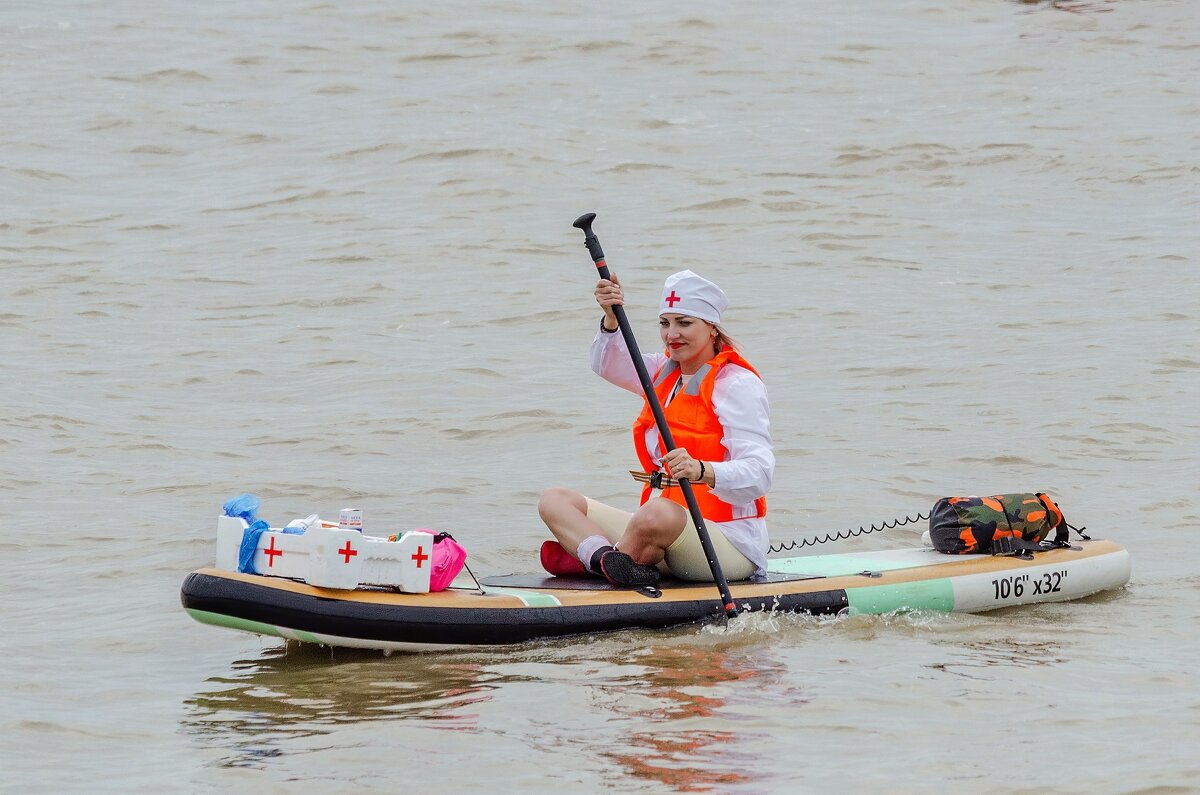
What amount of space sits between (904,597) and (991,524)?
0.78 meters

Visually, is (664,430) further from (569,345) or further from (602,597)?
(569,345)

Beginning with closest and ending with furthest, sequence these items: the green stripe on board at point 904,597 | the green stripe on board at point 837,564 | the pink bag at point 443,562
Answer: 1. the pink bag at point 443,562
2. the green stripe on board at point 904,597
3. the green stripe on board at point 837,564

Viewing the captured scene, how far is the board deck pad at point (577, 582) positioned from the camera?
6.34 metres

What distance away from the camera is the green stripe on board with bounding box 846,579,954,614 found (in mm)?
6629

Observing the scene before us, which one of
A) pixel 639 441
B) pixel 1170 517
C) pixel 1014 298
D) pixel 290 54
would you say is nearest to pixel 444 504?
pixel 639 441

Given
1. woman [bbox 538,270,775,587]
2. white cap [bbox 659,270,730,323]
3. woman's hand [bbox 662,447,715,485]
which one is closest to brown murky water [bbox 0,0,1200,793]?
woman [bbox 538,270,775,587]

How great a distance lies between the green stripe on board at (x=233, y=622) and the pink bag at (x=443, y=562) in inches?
24.9

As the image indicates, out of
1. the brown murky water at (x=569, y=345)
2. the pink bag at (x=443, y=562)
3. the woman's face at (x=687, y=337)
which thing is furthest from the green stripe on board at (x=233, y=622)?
the woman's face at (x=687, y=337)

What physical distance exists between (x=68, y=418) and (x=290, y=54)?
41.0 ft

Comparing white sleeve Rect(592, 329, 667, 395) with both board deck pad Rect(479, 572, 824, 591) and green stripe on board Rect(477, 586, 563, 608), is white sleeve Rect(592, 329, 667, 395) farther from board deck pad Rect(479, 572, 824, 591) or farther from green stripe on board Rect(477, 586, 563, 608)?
green stripe on board Rect(477, 586, 563, 608)

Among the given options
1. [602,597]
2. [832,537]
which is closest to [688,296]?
[602,597]

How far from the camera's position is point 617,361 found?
6559mm

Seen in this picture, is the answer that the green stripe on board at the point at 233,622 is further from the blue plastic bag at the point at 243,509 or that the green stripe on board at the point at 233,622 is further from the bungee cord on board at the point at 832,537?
the bungee cord on board at the point at 832,537

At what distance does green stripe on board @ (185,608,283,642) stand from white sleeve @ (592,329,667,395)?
1676 mm
